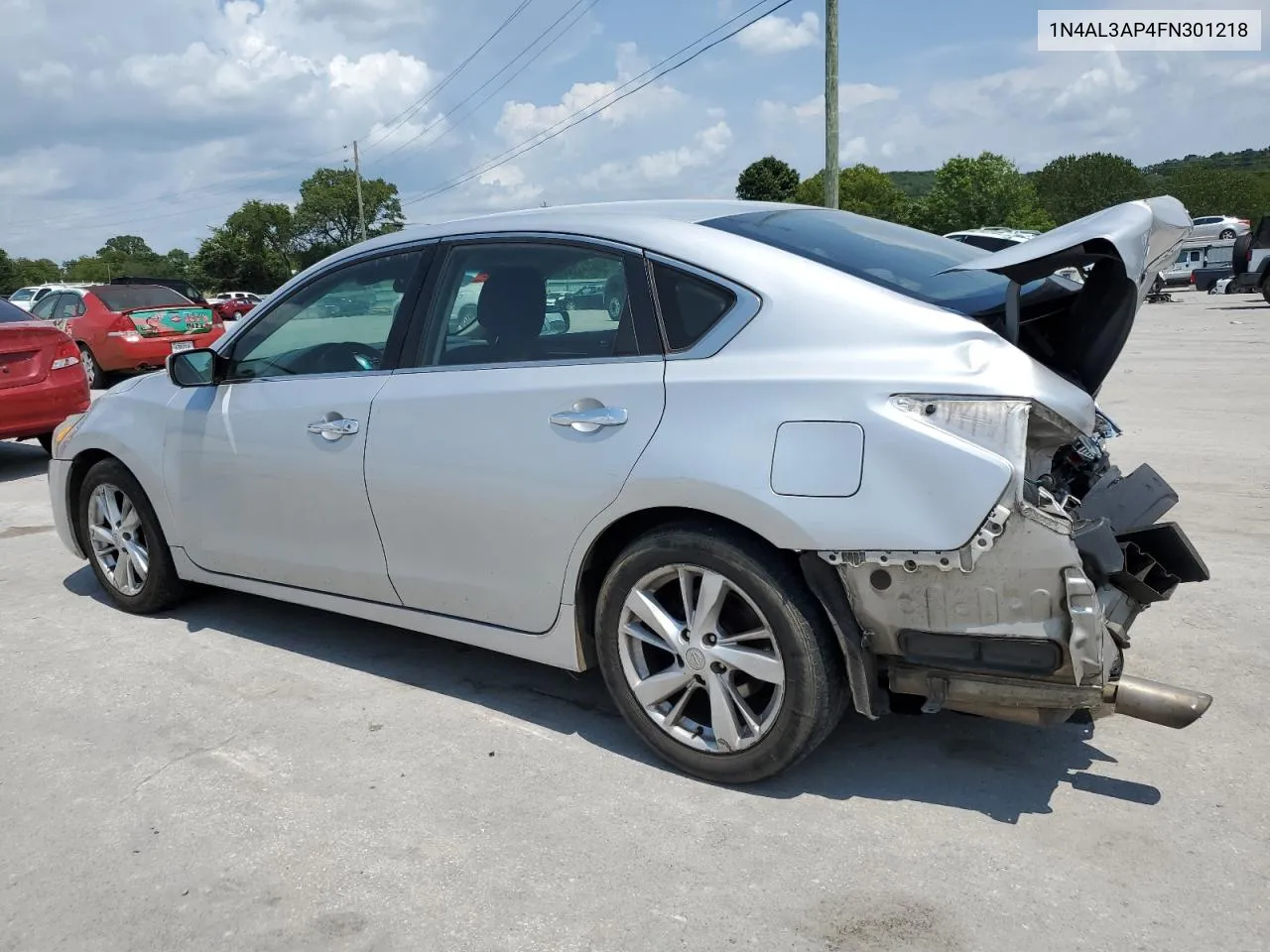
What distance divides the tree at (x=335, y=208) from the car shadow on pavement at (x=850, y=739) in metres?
104

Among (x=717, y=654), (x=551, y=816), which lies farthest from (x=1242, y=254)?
(x=551, y=816)

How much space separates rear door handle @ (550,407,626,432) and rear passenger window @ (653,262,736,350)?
0.86 ft

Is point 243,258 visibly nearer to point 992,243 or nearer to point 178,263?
point 178,263

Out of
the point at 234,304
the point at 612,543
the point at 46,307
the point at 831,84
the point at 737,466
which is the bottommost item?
the point at 612,543

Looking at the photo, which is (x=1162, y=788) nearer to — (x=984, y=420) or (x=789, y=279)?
(x=984, y=420)

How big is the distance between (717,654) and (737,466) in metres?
0.58

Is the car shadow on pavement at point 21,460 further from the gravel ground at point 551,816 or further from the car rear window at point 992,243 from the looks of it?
the car rear window at point 992,243

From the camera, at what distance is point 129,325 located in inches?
590

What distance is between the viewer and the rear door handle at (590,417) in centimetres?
314

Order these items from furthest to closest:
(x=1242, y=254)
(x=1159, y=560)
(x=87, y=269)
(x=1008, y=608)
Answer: (x=87, y=269), (x=1242, y=254), (x=1159, y=560), (x=1008, y=608)

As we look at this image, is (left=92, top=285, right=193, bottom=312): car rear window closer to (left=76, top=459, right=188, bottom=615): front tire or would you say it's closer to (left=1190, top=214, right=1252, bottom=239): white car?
(left=76, top=459, right=188, bottom=615): front tire

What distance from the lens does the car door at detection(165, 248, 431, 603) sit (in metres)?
3.83

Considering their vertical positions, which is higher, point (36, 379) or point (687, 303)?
point (687, 303)

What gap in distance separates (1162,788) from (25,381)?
344 inches
